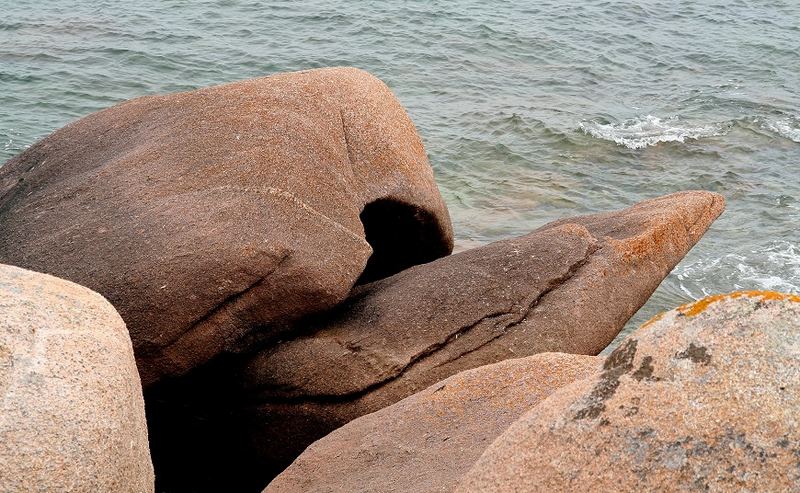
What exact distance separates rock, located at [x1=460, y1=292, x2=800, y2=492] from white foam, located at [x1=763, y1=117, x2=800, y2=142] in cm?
1470

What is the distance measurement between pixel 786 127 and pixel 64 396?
51.4 ft

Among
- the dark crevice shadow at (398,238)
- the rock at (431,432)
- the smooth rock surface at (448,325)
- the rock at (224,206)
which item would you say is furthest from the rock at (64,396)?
the dark crevice shadow at (398,238)

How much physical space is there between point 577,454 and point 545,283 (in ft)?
12.3

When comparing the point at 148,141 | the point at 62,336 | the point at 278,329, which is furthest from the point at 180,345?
the point at 62,336

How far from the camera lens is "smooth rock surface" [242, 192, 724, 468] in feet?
21.8

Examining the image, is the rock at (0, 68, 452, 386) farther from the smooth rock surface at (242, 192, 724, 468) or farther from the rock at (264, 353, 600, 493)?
the rock at (264, 353, 600, 493)

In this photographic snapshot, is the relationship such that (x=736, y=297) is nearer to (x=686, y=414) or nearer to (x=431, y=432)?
(x=686, y=414)

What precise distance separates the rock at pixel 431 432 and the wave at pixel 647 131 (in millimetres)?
11513

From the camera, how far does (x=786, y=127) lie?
17.5 m

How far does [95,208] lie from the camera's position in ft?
23.0

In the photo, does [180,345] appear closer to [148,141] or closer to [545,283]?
[148,141]

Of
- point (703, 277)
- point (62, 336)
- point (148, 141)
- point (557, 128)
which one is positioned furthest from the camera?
point (557, 128)

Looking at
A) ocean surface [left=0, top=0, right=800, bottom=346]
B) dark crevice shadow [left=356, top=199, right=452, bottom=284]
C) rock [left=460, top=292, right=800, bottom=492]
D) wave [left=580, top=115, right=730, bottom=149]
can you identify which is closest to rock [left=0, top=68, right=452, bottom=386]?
dark crevice shadow [left=356, top=199, right=452, bottom=284]

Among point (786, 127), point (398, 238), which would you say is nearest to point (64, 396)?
point (398, 238)
